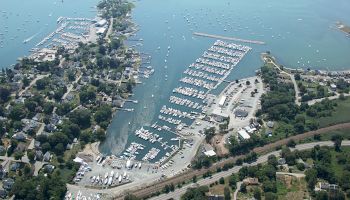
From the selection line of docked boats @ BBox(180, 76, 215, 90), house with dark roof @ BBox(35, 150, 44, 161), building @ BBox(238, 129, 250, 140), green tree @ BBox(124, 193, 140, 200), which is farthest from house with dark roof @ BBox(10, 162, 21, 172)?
line of docked boats @ BBox(180, 76, 215, 90)

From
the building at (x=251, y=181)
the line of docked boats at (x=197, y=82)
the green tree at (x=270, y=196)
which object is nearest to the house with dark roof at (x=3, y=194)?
the building at (x=251, y=181)

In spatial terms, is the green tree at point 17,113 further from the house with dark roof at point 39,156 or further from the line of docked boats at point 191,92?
the line of docked boats at point 191,92

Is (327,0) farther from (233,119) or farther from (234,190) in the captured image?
(234,190)

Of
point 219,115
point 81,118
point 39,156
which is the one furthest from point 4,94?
point 219,115

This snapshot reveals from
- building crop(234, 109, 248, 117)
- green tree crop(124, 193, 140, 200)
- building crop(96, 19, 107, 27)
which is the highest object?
building crop(96, 19, 107, 27)

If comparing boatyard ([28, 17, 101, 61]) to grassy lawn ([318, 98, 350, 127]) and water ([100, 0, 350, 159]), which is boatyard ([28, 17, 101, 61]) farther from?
grassy lawn ([318, 98, 350, 127])

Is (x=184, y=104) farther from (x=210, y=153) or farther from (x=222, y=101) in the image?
(x=210, y=153)
